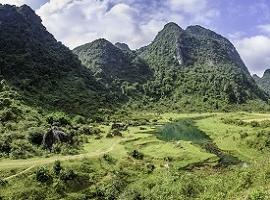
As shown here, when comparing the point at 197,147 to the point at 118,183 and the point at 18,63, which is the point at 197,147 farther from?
the point at 18,63

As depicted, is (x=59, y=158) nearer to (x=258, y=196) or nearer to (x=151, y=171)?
(x=151, y=171)

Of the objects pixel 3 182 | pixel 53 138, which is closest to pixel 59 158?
pixel 53 138

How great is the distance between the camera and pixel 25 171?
62.4 meters

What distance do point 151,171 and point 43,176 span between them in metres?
18.8

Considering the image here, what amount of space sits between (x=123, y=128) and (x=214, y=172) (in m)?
46.1

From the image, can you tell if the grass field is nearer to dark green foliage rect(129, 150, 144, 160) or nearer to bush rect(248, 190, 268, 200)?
bush rect(248, 190, 268, 200)

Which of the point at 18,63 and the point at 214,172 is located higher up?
the point at 18,63

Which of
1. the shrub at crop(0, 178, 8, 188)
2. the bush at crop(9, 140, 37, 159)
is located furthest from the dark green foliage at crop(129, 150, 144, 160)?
the shrub at crop(0, 178, 8, 188)

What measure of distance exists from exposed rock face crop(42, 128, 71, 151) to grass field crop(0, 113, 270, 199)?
4594 mm

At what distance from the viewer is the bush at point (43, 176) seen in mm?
60844

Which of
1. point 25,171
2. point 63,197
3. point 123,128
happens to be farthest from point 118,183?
point 123,128

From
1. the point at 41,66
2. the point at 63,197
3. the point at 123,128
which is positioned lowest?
the point at 63,197

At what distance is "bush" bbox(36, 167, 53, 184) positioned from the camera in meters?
60.8

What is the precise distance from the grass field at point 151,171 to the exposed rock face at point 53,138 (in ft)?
15.1
